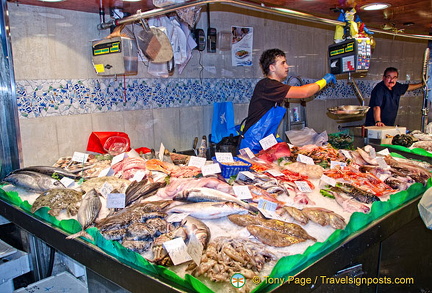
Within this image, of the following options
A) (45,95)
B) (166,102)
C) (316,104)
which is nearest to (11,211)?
(45,95)

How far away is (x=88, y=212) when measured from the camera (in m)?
2.15

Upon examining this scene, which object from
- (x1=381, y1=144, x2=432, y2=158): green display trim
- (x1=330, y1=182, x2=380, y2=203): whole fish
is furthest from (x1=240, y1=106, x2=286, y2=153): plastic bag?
(x1=381, y1=144, x2=432, y2=158): green display trim

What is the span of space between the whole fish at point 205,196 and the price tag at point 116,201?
357 mm

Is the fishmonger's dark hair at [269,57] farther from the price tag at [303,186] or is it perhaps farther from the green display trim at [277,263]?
the green display trim at [277,263]

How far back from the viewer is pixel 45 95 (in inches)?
154

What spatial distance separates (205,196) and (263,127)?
6.94 ft

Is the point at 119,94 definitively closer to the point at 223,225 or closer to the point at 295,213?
the point at 223,225

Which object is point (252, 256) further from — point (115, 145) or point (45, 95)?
point (45, 95)

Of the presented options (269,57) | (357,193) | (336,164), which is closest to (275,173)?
(357,193)

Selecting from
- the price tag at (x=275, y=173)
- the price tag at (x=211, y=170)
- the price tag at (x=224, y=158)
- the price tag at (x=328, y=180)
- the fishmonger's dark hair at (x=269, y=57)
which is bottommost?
the price tag at (x=328, y=180)

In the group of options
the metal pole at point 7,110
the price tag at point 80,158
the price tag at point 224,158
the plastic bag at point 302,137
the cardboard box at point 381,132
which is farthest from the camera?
the plastic bag at point 302,137

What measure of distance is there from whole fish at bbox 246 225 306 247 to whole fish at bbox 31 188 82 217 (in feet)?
4.13

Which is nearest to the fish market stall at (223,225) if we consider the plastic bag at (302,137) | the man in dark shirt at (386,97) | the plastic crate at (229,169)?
the plastic crate at (229,169)

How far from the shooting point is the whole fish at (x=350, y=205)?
91.2 inches
